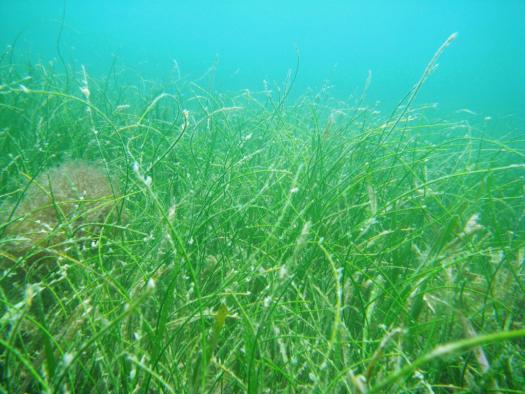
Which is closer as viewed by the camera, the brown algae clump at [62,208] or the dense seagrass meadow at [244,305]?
the dense seagrass meadow at [244,305]

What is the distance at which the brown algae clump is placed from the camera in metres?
1.36

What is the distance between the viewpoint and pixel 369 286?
1355 millimetres

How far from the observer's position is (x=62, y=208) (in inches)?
66.7

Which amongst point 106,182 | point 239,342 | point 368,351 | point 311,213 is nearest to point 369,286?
point 368,351

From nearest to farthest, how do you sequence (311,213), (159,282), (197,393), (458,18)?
(197,393)
(159,282)
(311,213)
(458,18)

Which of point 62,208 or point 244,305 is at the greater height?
point 62,208

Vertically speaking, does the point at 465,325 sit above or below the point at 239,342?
above

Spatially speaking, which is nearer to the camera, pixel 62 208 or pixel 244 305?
pixel 244 305

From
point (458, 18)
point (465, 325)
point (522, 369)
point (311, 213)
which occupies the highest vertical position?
point (458, 18)

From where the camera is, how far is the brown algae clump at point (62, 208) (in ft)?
4.45

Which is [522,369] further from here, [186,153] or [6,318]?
[186,153]

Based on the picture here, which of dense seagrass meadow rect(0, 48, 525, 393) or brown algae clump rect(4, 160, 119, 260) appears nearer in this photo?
dense seagrass meadow rect(0, 48, 525, 393)

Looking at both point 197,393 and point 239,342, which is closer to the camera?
point 197,393

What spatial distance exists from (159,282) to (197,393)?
480 millimetres
